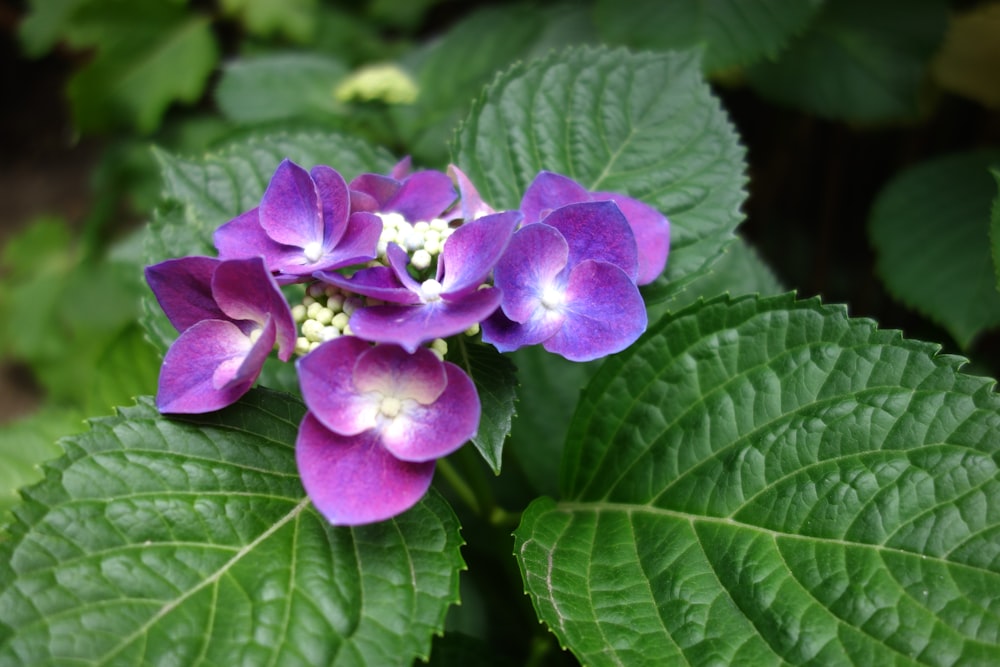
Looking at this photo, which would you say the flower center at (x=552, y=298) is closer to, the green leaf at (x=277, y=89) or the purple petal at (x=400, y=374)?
the purple petal at (x=400, y=374)

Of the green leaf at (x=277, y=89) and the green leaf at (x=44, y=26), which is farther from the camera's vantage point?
the green leaf at (x=44, y=26)

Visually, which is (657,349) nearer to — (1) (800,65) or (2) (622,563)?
(2) (622,563)

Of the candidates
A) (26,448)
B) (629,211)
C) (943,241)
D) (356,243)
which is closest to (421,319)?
(356,243)

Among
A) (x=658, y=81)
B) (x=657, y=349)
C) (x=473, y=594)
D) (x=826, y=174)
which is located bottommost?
(x=473, y=594)

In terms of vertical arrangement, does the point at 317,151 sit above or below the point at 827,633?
above

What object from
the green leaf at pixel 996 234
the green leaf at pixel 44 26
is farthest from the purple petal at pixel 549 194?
the green leaf at pixel 44 26

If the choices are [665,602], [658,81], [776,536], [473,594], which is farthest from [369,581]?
[658,81]
